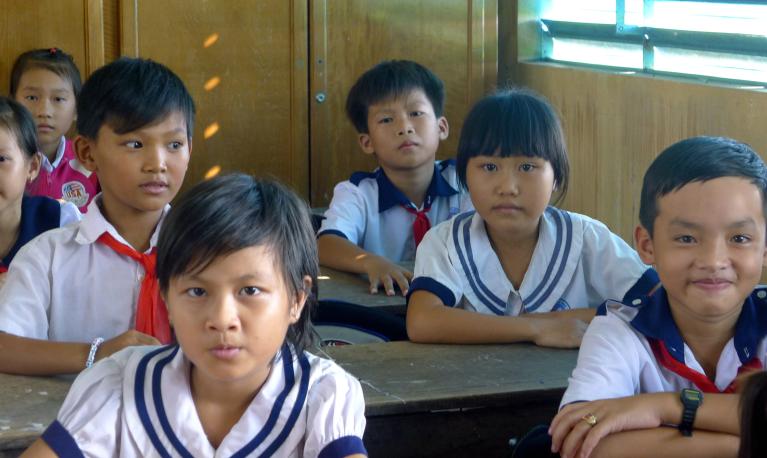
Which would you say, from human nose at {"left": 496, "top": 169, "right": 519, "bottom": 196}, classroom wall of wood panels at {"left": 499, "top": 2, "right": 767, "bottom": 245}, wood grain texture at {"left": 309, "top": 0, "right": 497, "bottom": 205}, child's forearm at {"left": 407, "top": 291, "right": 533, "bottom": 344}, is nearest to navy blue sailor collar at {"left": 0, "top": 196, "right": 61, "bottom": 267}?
child's forearm at {"left": 407, "top": 291, "right": 533, "bottom": 344}

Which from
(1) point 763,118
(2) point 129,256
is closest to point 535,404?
(2) point 129,256

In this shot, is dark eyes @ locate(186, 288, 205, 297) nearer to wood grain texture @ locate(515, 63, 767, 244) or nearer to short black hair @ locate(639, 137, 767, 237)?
short black hair @ locate(639, 137, 767, 237)

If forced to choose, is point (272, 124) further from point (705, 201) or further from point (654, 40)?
point (705, 201)

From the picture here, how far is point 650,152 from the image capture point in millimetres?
4031

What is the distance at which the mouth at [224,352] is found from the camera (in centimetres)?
158

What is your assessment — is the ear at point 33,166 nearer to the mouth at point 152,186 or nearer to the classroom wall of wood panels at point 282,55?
the mouth at point 152,186

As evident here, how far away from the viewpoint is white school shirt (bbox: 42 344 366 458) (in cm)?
161

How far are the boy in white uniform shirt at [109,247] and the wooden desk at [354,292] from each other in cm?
45

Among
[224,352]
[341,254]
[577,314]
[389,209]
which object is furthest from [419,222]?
[224,352]

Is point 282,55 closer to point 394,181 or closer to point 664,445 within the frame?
point 394,181

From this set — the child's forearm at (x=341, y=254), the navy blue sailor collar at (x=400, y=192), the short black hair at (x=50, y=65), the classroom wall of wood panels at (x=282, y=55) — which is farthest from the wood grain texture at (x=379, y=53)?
the child's forearm at (x=341, y=254)

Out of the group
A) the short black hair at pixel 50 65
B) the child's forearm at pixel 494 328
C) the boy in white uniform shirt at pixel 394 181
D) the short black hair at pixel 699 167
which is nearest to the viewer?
the short black hair at pixel 699 167

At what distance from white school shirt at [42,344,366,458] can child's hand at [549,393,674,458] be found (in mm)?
329

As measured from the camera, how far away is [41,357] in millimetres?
2062
